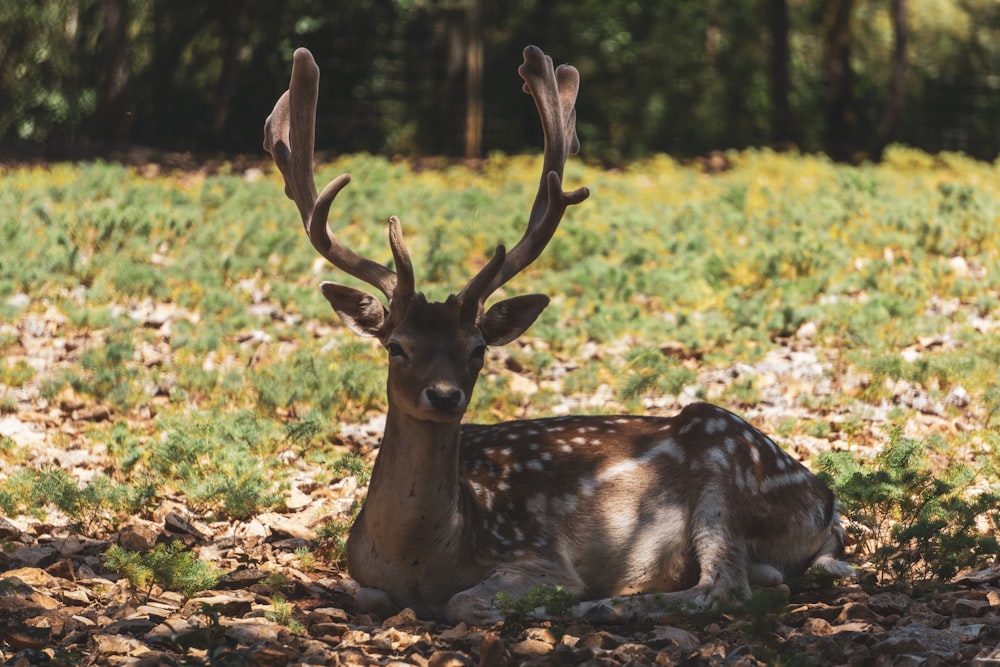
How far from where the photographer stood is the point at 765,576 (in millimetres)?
6062

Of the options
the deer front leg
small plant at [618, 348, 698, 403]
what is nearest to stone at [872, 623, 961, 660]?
the deer front leg

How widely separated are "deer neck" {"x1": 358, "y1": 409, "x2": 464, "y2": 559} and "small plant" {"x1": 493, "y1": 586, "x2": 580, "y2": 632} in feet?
1.56

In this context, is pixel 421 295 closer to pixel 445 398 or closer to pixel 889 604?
pixel 445 398

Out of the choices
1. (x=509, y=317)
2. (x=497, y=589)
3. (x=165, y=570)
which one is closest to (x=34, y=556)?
(x=165, y=570)

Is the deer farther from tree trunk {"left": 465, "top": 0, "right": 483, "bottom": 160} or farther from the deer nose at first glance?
tree trunk {"left": 465, "top": 0, "right": 483, "bottom": 160}

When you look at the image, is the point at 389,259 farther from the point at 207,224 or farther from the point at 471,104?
the point at 471,104

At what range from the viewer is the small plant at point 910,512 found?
567 centimetres

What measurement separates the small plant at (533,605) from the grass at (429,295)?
1.36 m

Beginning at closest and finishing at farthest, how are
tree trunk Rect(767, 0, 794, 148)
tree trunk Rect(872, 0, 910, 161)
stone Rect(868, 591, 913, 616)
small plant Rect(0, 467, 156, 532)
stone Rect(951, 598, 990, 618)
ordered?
1. stone Rect(951, 598, 990, 618)
2. stone Rect(868, 591, 913, 616)
3. small plant Rect(0, 467, 156, 532)
4. tree trunk Rect(872, 0, 910, 161)
5. tree trunk Rect(767, 0, 794, 148)

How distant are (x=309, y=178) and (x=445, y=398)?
1.53m

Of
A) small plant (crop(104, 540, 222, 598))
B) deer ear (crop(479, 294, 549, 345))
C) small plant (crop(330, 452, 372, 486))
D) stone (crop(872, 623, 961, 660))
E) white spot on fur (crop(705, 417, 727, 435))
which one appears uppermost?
deer ear (crop(479, 294, 549, 345))

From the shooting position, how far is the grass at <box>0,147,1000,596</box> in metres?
7.80

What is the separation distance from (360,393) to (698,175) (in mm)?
11464

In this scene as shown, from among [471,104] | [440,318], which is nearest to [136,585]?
[440,318]
